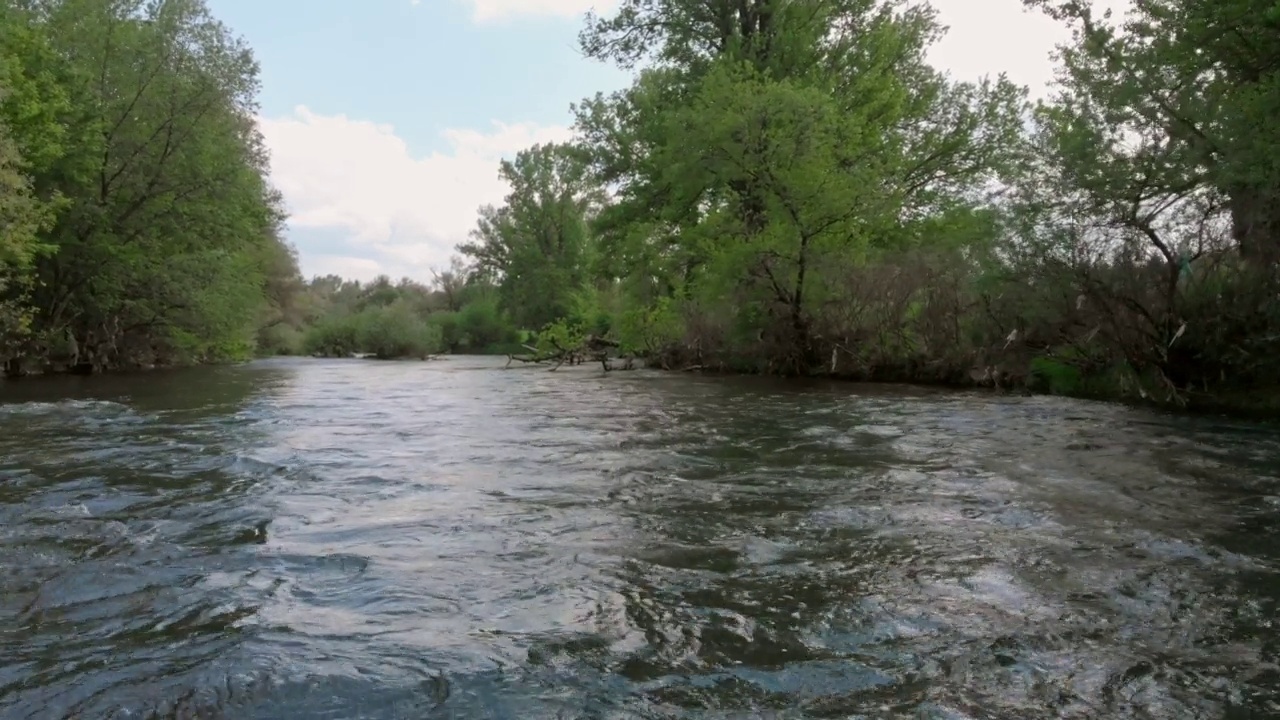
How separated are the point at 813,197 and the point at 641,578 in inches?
686

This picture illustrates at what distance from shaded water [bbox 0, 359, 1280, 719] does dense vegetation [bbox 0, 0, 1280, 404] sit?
172 inches

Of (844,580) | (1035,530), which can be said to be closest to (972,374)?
(1035,530)

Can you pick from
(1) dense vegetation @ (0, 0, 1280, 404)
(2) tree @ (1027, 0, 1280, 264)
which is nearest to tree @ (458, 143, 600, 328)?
(1) dense vegetation @ (0, 0, 1280, 404)

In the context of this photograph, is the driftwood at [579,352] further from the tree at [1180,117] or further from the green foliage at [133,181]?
the tree at [1180,117]

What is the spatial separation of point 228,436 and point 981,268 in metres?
14.6

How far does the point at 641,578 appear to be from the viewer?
16.5ft

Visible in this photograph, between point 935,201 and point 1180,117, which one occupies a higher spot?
point 935,201

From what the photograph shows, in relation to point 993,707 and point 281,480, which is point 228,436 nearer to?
point 281,480

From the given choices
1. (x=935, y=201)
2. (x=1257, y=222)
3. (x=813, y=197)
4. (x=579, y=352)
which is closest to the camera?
(x=1257, y=222)

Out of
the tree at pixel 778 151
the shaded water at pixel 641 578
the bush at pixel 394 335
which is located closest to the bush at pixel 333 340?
the bush at pixel 394 335

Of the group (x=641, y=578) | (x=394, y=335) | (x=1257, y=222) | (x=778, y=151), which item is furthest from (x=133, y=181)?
(x=1257, y=222)

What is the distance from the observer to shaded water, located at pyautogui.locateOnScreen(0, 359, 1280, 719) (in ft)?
11.4

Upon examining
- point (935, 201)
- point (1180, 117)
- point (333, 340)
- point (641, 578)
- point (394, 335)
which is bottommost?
point (641, 578)

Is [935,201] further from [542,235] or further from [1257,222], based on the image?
[542,235]
